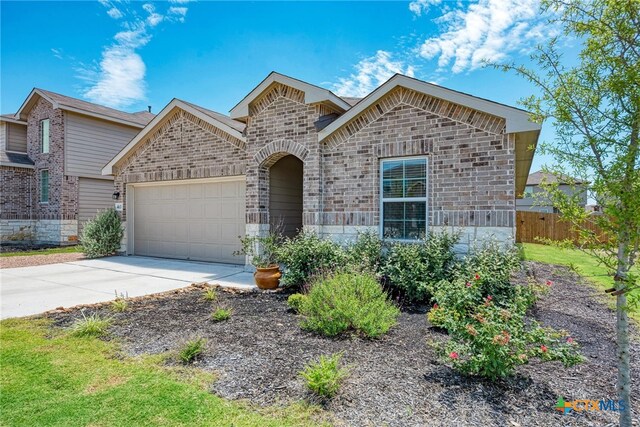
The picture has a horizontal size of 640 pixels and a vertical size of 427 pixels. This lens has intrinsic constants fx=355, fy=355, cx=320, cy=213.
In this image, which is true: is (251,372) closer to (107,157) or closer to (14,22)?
(14,22)

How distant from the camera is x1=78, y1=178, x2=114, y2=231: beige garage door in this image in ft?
56.6

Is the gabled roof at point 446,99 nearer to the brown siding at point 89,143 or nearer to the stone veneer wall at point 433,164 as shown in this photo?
the stone veneer wall at point 433,164

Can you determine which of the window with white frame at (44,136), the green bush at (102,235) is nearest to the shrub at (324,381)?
the green bush at (102,235)

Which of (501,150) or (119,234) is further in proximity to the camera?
(119,234)

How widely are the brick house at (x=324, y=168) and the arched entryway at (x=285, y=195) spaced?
0.06m

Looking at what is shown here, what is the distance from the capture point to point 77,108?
16.8 metres

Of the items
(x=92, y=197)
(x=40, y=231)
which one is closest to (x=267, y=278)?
(x=92, y=197)

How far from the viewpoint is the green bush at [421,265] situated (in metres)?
6.51

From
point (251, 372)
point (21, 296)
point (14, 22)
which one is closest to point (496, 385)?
A: point (251, 372)

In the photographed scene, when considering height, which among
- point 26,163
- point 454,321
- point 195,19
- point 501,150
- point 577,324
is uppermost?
point 195,19

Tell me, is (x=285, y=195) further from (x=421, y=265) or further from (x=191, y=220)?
(x=421, y=265)

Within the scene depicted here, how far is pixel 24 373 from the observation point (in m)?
3.72

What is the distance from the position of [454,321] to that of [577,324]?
3156 millimetres

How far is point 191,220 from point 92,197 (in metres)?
9.08
